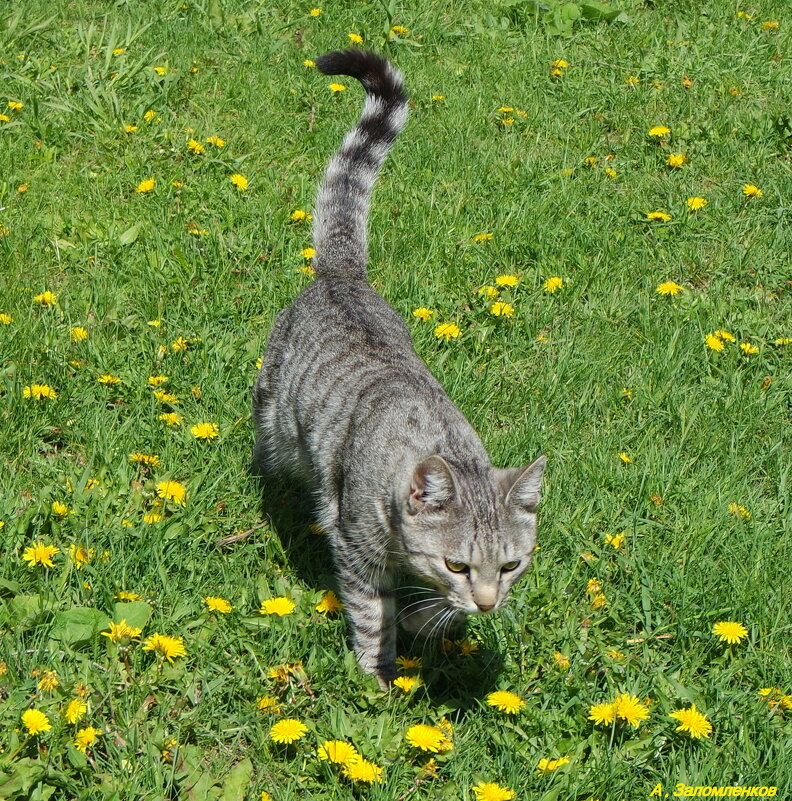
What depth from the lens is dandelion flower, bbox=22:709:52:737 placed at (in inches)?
106

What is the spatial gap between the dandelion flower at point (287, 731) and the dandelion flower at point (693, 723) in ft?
3.73

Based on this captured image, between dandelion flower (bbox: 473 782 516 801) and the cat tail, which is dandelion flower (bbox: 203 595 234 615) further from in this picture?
the cat tail

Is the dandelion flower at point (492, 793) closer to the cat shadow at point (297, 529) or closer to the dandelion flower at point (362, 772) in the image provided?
the dandelion flower at point (362, 772)

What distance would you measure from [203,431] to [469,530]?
142 centimetres

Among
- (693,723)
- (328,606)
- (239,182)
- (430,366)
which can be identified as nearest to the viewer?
(693,723)

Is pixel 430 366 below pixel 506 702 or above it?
above

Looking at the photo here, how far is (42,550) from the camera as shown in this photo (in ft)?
10.8

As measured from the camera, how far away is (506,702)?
121 inches

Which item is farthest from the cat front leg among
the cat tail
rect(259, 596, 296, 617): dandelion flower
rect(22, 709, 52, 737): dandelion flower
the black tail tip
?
the black tail tip

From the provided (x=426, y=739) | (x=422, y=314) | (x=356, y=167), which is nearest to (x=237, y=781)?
(x=426, y=739)

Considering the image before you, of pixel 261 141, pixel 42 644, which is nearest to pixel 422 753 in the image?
pixel 42 644

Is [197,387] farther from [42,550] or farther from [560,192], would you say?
[560,192]

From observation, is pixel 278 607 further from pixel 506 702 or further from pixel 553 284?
pixel 553 284

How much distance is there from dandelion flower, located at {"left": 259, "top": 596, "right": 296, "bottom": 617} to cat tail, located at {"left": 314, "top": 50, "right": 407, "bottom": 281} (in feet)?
4.99
